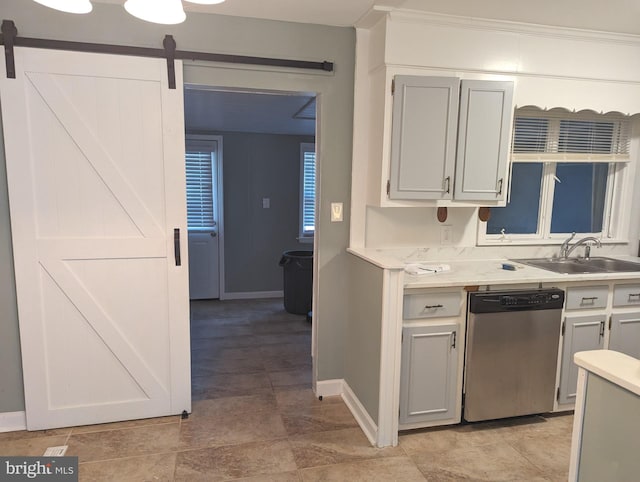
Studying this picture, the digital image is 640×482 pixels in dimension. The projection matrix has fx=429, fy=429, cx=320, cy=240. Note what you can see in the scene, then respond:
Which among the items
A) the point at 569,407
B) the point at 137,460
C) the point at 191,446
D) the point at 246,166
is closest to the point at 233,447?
the point at 191,446

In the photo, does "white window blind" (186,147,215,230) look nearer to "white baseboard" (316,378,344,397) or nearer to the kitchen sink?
"white baseboard" (316,378,344,397)

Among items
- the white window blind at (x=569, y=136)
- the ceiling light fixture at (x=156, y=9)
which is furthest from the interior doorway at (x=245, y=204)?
the ceiling light fixture at (x=156, y=9)

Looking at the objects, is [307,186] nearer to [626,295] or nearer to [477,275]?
[477,275]

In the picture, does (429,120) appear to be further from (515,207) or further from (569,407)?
(569,407)

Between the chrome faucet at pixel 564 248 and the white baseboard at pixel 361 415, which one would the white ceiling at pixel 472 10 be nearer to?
the chrome faucet at pixel 564 248

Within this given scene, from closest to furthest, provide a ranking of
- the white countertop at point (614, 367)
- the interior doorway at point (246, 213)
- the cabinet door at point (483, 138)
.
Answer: the white countertop at point (614, 367), the cabinet door at point (483, 138), the interior doorway at point (246, 213)

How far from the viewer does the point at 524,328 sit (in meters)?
2.54

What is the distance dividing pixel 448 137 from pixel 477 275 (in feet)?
2.78

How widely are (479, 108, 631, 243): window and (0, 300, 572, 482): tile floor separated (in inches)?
53.9

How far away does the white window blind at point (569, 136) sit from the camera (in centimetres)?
309

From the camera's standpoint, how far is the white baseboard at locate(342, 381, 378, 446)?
246cm

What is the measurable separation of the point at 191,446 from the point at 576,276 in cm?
247

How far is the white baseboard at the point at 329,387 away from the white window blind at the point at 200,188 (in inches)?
127

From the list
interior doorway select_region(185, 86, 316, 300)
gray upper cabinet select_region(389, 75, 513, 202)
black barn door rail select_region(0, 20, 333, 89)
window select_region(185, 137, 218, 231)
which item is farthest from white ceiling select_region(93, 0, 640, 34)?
window select_region(185, 137, 218, 231)
